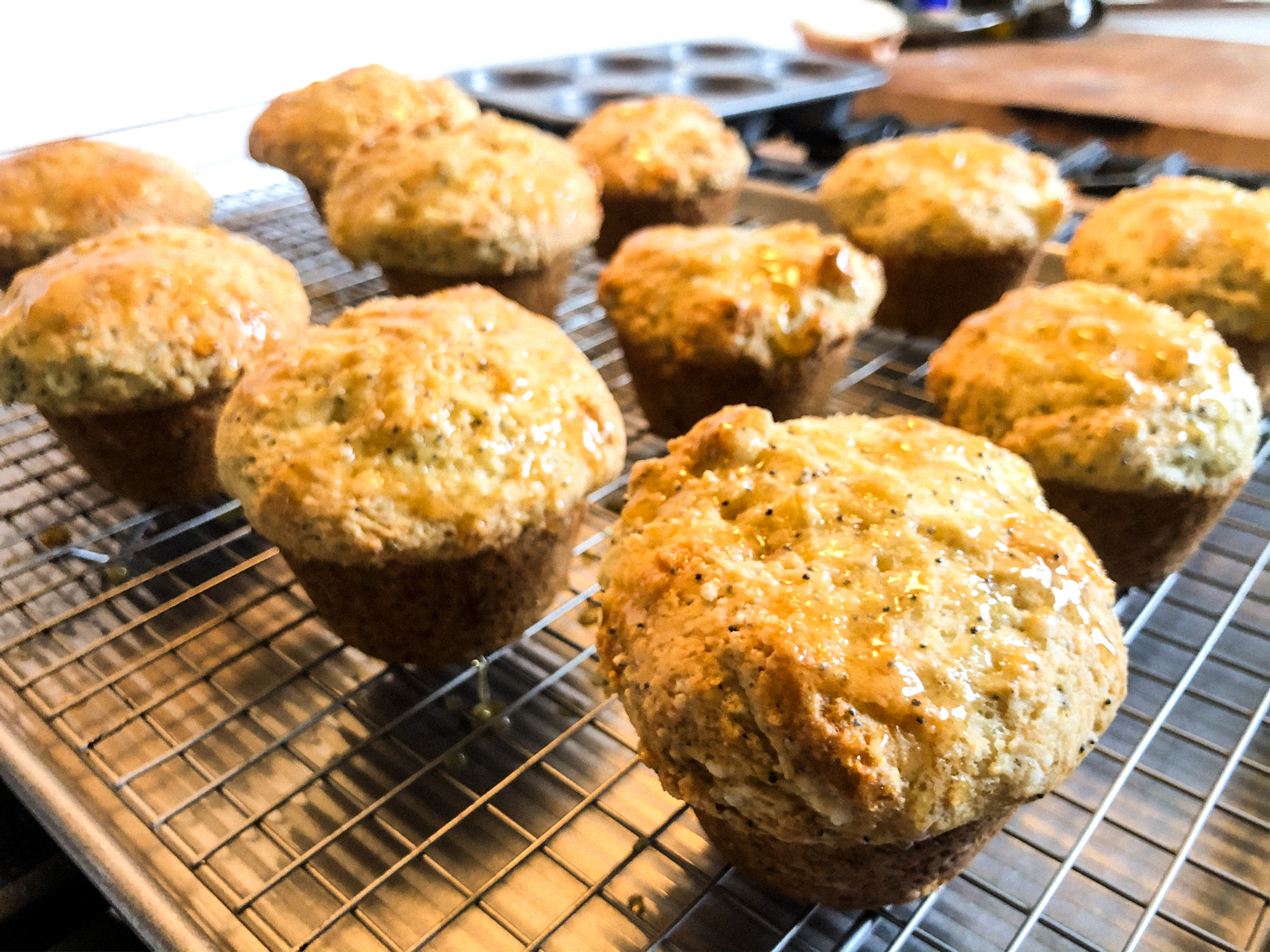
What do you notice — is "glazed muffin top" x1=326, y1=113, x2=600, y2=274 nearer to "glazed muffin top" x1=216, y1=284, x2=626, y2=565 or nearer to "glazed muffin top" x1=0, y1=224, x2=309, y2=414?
"glazed muffin top" x1=0, y1=224, x2=309, y2=414

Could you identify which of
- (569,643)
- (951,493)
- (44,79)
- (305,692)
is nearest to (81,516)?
(305,692)

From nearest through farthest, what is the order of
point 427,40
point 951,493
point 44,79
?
point 951,493
point 44,79
point 427,40

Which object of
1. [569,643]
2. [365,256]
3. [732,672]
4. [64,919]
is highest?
[365,256]

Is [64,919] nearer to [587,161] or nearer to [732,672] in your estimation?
[732,672]

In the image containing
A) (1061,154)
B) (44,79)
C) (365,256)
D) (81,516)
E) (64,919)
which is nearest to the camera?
(64,919)

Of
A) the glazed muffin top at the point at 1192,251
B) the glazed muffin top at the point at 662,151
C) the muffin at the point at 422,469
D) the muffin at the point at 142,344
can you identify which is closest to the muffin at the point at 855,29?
the glazed muffin top at the point at 662,151

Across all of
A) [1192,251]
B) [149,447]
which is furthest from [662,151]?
[149,447]

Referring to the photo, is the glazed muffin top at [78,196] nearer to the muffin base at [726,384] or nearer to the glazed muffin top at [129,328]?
the glazed muffin top at [129,328]

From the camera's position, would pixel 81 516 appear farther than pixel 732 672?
Yes
